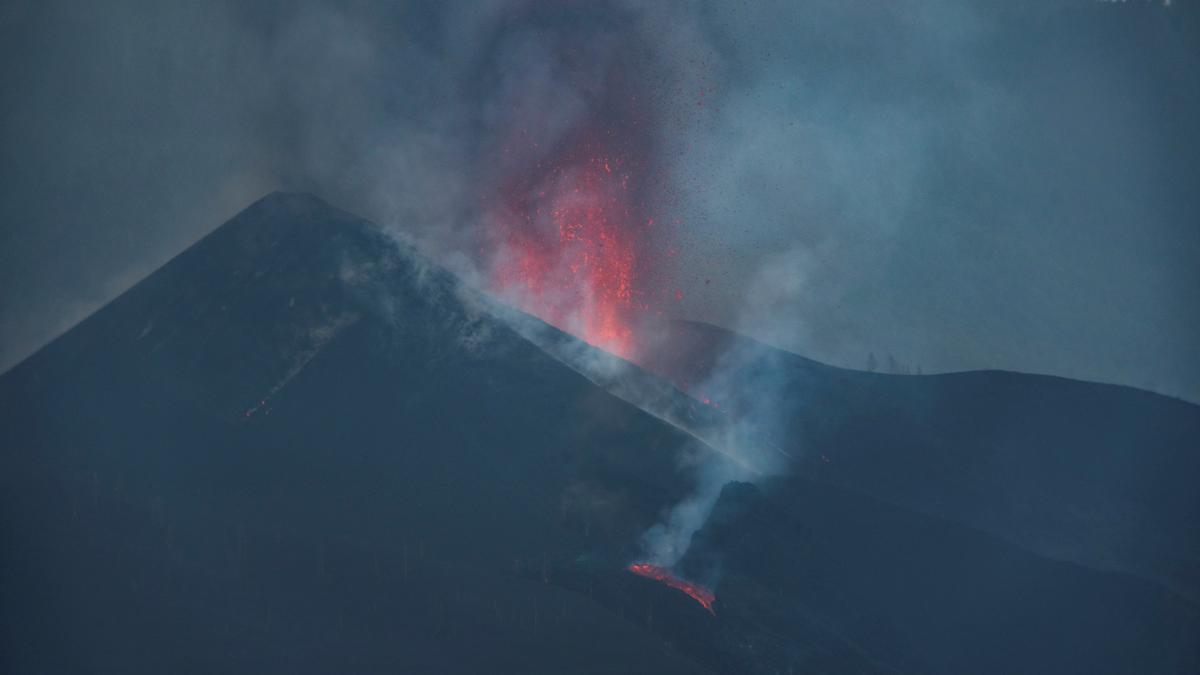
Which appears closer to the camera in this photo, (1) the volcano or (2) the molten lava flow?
(1) the volcano

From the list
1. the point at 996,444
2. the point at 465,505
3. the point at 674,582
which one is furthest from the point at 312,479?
the point at 996,444

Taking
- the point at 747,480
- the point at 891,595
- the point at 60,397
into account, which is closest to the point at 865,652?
the point at 891,595

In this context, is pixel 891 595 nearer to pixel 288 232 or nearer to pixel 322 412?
pixel 322 412

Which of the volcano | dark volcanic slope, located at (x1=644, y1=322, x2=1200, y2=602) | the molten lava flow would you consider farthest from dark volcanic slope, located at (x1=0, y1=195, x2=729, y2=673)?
dark volcanic slope, located at (x1=644, y1=322, x2=1200, y2=602)

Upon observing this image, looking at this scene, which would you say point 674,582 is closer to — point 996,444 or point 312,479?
point 312,479

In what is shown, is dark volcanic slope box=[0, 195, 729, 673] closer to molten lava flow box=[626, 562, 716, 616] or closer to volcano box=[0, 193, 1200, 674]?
volcano box=[0, 193, 1200, 674]

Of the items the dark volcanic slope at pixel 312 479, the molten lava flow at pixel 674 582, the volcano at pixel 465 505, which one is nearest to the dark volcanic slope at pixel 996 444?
the volcano at pixel 465 505

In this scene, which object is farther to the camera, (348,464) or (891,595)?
(348,464)
